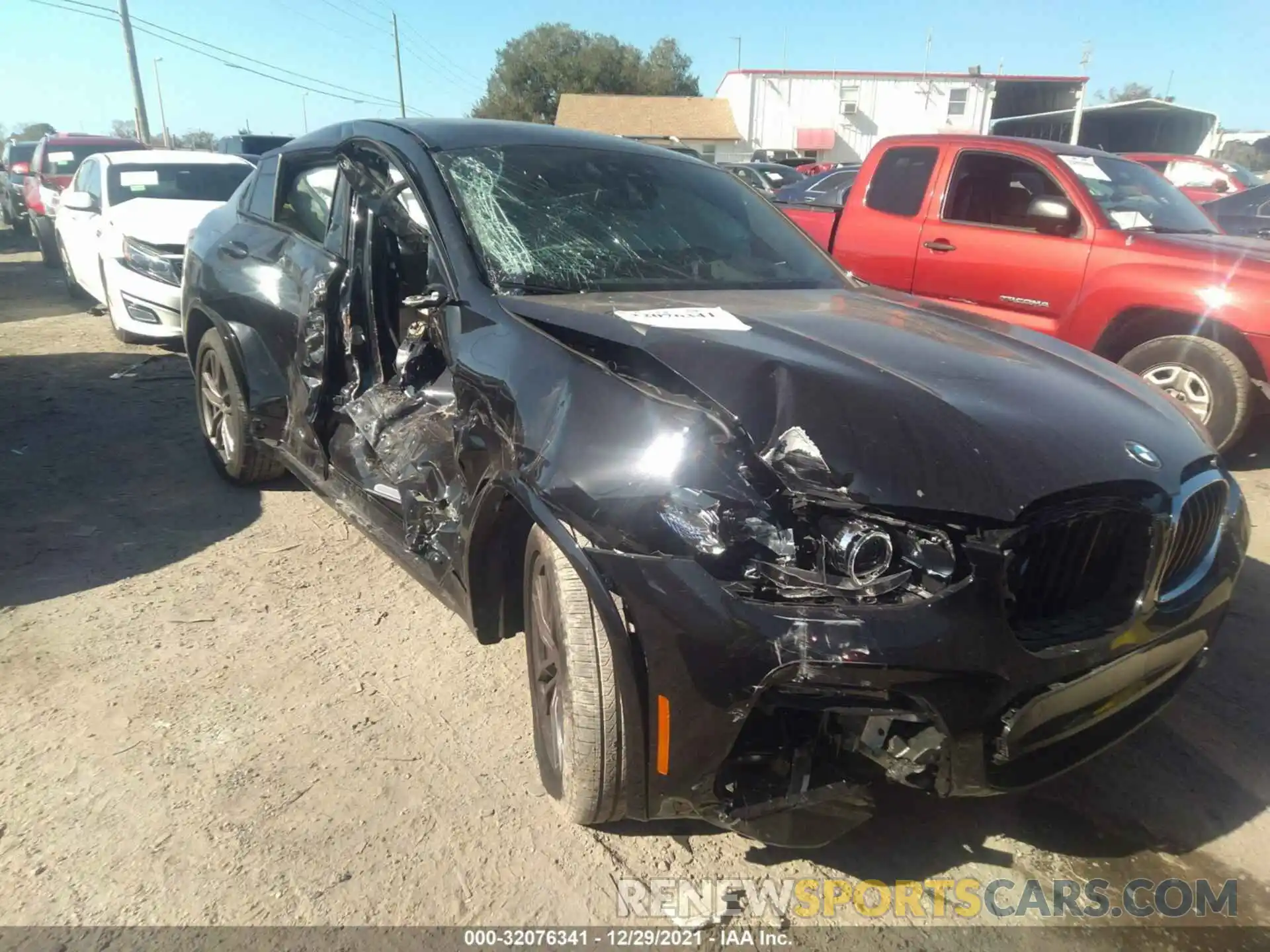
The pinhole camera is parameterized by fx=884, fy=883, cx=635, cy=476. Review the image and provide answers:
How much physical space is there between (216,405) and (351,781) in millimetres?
2778

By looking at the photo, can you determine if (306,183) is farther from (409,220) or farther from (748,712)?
(748,712)

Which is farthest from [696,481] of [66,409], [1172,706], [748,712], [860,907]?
[66,409]

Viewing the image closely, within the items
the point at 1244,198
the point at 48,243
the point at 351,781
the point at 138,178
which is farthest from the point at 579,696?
the point at 48,243

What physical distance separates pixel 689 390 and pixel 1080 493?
0.91 metres

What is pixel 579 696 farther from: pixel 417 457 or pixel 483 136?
pixel 483 136

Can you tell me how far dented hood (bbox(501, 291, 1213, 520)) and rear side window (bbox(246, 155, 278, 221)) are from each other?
2.30 meters

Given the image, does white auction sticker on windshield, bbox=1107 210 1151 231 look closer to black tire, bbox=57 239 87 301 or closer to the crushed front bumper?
the crushed front bumper

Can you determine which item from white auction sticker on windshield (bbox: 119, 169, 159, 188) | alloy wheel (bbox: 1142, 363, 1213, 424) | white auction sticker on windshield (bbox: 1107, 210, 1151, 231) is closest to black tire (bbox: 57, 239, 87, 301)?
white auction sticker on windshield (bbox: 119, 169, 159, 188)

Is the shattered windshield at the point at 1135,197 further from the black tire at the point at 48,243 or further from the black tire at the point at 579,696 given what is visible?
the black tire at the point at 48,243

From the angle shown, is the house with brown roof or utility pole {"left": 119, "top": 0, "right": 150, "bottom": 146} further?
the house with brown roof

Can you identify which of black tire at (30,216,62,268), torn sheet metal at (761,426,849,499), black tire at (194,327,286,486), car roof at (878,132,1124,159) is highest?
car roof at (878,132,1124,159)

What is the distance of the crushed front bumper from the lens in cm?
177

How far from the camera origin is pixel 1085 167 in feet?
19.2

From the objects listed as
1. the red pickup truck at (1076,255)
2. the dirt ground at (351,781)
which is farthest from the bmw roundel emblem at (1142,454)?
the red pickup truck at (1076,255)
